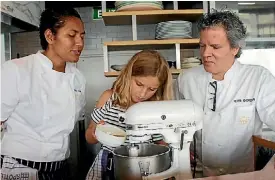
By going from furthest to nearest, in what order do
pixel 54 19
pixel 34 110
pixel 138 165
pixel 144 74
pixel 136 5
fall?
pixel 136 5 → pixel 54 19 → pixel 34 110 → pixel 144 74 → pixel 138 165

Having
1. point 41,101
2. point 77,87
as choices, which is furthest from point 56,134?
point 77,87

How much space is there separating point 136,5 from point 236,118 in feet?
3.66

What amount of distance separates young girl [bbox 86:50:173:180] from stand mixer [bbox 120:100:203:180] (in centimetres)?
20

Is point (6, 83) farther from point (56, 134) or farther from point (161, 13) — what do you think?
point (161, 13)

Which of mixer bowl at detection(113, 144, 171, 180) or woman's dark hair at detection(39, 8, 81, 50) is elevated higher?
woman's dark hair at detection(39, 8, 81, 50)

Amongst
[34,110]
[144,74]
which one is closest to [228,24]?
[144,74]

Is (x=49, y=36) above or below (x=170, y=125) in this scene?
above

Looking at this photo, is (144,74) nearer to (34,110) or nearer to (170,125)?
(170,125)

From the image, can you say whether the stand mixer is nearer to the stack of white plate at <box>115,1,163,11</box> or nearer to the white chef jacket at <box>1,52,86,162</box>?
the white chef jacket at <box>1,52,86,162</box>

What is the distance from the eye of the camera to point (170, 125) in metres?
1.26

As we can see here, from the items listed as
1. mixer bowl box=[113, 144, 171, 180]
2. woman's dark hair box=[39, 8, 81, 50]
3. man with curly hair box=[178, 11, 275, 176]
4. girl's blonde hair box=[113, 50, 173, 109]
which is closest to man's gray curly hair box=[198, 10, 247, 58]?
man with curly hair box=[178, 11, 275, 176]

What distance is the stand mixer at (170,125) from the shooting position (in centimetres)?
123

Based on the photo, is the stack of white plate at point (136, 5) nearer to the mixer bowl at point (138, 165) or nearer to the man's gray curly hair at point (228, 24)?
the man's gray curly hair at point (228, 24)

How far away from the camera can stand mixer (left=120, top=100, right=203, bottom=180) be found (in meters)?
1.23
